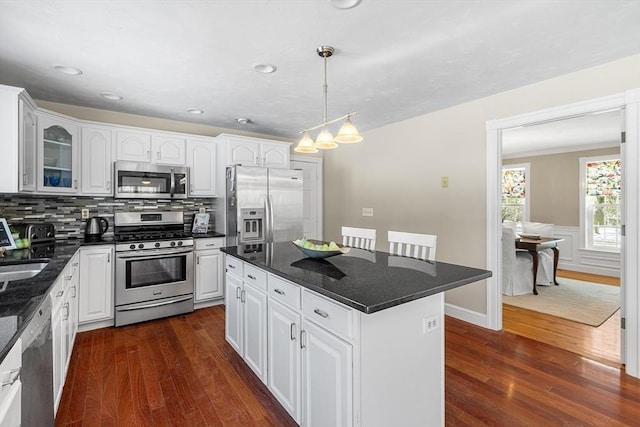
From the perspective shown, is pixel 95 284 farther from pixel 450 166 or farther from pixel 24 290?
pixel 450 166

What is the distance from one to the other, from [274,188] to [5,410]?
3.37 m

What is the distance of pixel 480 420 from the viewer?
188 cm

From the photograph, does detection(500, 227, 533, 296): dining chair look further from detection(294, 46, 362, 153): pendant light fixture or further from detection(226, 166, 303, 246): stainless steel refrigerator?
detection(294, 46, 362, 153): pendant light fixture

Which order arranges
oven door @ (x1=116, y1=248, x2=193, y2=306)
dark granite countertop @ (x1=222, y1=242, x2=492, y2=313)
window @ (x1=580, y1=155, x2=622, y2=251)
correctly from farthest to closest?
window @ (x1=580, y1=155, x2=622, y2=251), oven door @ (x1=116, y1=248, x2=193, y2=306), dark granite countertop @ (x1=222, y1=242, x2=492, y2=313)

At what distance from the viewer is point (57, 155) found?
3090 mm

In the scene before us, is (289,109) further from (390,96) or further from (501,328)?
(501,328)

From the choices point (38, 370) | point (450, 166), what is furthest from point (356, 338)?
point (450, 166)

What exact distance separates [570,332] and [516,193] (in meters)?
4.30

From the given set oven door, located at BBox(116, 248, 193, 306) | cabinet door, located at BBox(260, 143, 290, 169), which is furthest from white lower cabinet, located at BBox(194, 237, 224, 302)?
cabinet door, located at BBox(260, 143, 290, 169)

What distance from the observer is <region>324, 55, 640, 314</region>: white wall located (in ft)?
8.76

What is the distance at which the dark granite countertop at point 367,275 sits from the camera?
4.49 feet

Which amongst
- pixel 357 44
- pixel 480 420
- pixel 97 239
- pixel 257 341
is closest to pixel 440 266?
pixel 480 420

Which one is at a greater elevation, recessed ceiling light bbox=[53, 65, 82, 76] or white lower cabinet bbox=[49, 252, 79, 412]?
recessed ceiling light bbox=[53, 65, 82, 76]

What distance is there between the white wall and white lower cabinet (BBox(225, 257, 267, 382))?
2.39 m
